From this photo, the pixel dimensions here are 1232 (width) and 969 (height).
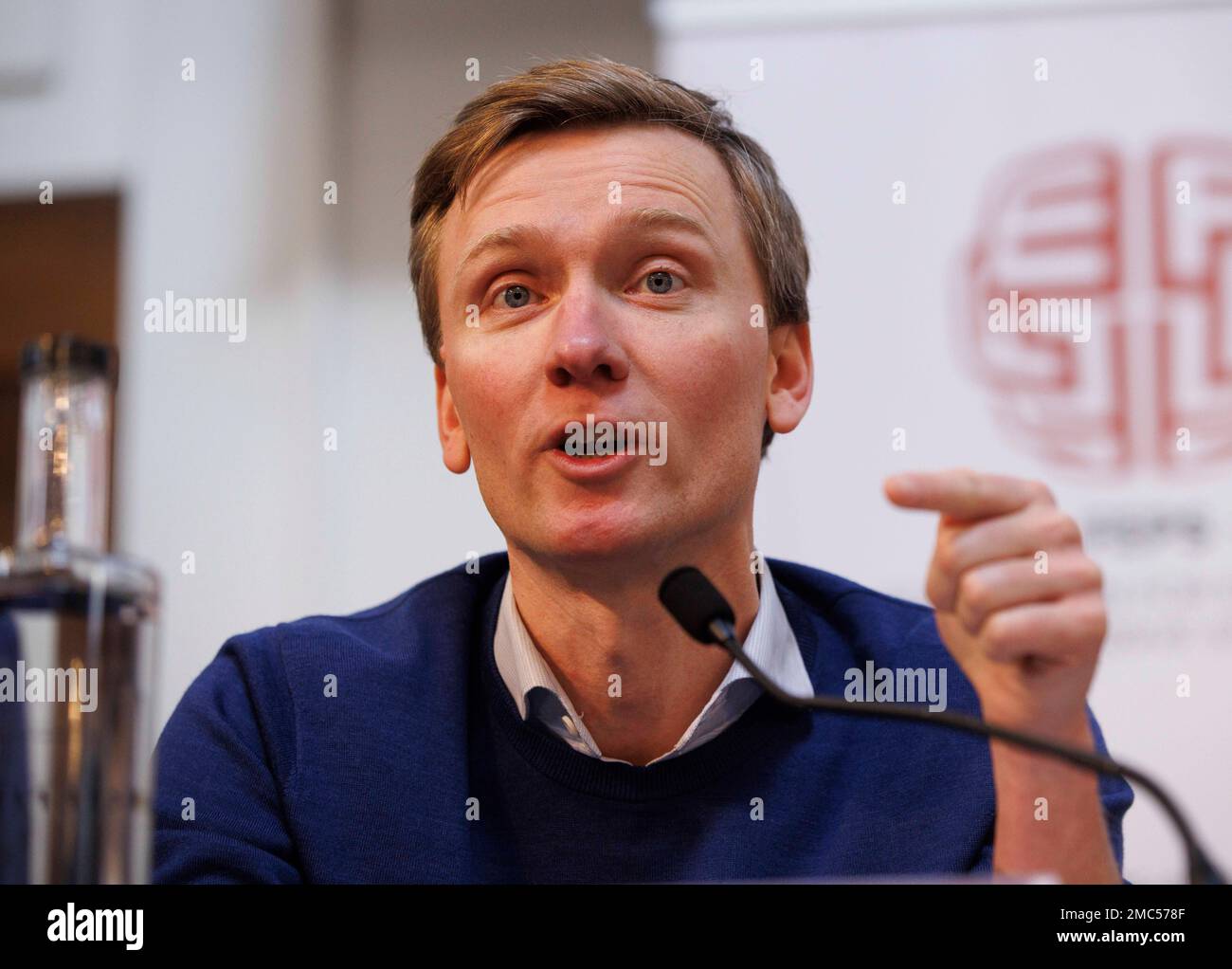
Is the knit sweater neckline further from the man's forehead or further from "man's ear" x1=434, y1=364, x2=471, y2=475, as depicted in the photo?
the man's forehead

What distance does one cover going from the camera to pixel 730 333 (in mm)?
1258

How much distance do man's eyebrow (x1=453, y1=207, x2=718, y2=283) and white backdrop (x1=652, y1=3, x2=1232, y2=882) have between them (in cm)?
21

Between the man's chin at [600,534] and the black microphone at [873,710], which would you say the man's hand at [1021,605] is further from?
the man's chin at [600,534]

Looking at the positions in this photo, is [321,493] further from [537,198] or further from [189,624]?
[537,198]

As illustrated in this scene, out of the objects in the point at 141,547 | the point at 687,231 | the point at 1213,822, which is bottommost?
the point at 1213,822

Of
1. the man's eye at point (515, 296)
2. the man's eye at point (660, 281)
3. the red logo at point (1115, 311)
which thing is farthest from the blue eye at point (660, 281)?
the red logo at point (1115, 311)

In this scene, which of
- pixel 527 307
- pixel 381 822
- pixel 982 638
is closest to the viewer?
pixel 982 638

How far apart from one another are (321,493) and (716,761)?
0.54 m

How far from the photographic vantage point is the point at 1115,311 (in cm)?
146

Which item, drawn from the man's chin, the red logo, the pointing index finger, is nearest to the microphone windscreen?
the pointing index finger

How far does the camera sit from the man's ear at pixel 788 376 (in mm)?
1361

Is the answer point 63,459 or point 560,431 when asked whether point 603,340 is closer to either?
→ point 560,431

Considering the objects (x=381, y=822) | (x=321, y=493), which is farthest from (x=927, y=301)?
(x=381, y=822)

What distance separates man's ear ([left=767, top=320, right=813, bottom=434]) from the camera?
4.47ft
